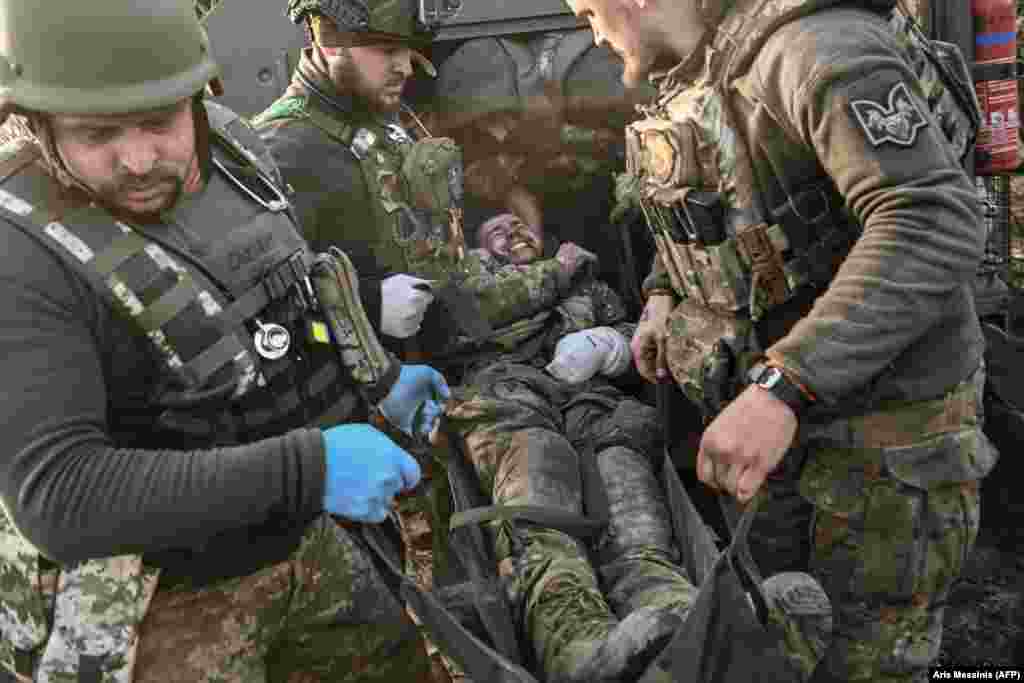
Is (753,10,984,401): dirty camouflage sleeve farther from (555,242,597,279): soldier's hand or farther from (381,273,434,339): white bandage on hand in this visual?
(555,242,597,279): soldier's hand

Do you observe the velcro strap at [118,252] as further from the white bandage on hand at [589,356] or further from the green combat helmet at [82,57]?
the white bandage on hand at [589,356]

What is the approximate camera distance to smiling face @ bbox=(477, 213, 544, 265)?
3.99 metres

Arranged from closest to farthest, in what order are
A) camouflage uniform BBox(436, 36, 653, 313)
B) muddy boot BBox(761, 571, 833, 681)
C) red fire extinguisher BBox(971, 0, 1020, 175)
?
muddy boot BBox(761, 571, 833, 681) < red fire extinguisher BBox(971, 0, 1020, 175) < camouflage uniform BBox(436, 36, 653, 313)

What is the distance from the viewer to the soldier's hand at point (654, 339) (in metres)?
2.55

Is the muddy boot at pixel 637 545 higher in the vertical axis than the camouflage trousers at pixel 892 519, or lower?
lower

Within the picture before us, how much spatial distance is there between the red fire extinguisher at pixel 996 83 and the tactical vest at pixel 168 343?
2.05 meters

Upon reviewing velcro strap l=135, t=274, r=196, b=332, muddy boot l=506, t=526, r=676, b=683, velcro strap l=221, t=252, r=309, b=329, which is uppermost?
velcro strap l=135, t=274, r=196, b=332

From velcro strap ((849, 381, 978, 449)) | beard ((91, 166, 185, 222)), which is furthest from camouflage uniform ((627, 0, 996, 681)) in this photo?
beard ((91, 166, 185, 222))

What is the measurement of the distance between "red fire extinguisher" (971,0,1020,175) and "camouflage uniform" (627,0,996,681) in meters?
0.94

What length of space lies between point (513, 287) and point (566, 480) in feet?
3.23

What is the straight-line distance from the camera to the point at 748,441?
66.1 inches

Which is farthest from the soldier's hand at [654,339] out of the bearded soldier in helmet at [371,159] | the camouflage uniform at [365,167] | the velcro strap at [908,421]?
the camouflage uniform at [365,167]

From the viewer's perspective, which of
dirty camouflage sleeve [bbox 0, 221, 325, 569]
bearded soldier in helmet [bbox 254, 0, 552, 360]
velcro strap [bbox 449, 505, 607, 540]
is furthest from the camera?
bearded soldier in helmet [bbox 254, 0, 552, 360]

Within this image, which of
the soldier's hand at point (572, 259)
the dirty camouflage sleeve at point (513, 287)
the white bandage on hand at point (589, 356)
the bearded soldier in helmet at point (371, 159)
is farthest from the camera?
the soldier's hand at point (572, 259)
